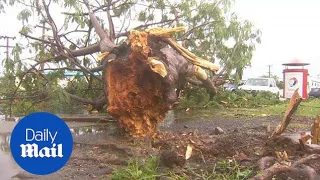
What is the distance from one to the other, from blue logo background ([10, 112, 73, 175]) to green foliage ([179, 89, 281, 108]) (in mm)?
8269

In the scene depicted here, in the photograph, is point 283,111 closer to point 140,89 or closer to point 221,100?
point 221,100

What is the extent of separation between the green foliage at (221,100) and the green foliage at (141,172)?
283 inches

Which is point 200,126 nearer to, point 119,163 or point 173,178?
point 119,163

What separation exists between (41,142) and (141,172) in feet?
3.61

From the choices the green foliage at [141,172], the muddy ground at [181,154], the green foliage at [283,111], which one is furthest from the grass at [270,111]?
the green foliage at [141,172]

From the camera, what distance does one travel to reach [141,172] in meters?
3.04

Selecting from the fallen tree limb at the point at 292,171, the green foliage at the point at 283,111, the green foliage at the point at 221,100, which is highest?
the green foliage at the point at 221,100

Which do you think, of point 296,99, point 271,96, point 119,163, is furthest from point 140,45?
point 271,96

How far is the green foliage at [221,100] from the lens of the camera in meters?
10.6

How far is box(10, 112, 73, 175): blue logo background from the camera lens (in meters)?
2.13

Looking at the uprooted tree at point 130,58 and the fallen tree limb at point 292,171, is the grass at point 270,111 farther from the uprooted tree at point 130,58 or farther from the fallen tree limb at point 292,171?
the fallen tree limb at point 292,171

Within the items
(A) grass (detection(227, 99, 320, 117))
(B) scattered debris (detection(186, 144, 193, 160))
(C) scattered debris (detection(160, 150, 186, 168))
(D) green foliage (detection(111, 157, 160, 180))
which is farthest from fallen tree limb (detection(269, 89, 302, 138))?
(A) grass (detection(227, 99, 320, 117))

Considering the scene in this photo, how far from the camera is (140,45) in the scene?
16.2ft

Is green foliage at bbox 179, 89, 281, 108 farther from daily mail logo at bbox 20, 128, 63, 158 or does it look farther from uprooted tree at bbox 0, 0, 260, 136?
daily mail logo at bbox 20, 128, 63, 158
